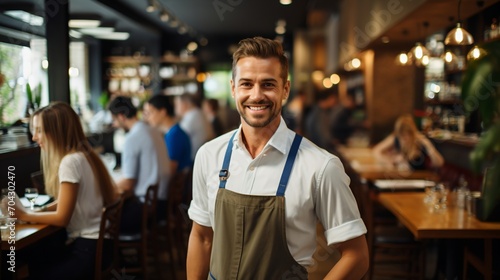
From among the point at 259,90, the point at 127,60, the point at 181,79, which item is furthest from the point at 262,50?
the point at 181,79

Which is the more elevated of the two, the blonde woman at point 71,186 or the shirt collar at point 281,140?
the shirt collar at point 281,140

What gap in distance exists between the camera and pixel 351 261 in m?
1.89

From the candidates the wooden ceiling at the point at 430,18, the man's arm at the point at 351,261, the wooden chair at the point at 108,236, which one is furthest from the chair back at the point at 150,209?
the wooden ceiling at the point at 430,18

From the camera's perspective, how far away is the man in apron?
1.91m

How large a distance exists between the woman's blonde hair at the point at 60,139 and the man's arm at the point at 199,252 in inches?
64.3

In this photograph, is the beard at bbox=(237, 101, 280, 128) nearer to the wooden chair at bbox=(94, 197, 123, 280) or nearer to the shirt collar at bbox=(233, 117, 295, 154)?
the shirt collar at bbox=(233, 117, 295, 154)

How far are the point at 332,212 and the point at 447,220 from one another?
207 cm

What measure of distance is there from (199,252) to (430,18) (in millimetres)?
4363

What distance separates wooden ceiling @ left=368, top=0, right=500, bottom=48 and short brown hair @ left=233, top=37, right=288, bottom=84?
3023 millimetres

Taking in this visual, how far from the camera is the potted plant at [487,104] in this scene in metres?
1.42

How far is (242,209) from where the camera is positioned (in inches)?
77.5

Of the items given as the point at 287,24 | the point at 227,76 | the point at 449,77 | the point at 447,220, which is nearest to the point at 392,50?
the point at 449,77

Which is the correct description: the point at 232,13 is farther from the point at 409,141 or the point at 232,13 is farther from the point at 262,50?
the point at 262,50

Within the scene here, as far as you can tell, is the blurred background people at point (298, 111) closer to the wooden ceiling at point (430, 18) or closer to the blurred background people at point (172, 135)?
the wooden ceiling at point (430, 18)
